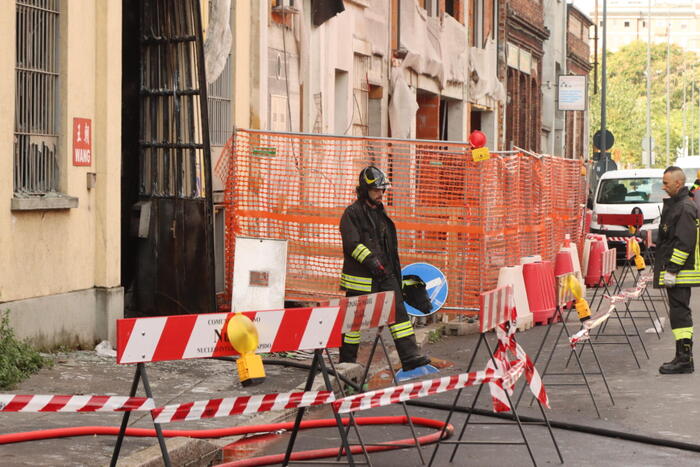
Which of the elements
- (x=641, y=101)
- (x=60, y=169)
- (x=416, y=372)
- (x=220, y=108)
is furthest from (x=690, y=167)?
(x=641, y=101)

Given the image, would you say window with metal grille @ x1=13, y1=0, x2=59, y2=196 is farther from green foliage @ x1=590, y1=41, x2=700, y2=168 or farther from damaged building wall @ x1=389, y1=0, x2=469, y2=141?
green foliage @ x1=590, y1=41, x2=700, y2=168

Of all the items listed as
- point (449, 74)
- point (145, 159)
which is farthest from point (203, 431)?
point (449, 74)

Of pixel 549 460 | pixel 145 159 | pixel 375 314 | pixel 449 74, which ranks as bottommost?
pixel 549 460

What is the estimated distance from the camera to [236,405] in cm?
725

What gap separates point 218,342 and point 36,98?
19.3 feet

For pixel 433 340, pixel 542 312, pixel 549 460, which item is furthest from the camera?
pixel 542 312

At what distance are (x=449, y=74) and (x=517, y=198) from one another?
44.8 feet

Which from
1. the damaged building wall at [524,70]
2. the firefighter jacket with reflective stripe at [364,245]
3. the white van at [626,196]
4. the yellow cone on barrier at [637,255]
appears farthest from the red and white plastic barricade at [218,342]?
the damaged building wall at [524,70]

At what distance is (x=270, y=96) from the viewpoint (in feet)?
60.2

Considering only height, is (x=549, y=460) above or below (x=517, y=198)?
below

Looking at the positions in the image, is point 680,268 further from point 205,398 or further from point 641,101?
point 641,101

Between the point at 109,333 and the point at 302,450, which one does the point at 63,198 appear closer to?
the point at 109,333

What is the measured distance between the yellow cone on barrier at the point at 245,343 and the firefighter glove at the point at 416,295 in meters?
5.72

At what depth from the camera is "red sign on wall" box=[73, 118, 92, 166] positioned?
500 inches
